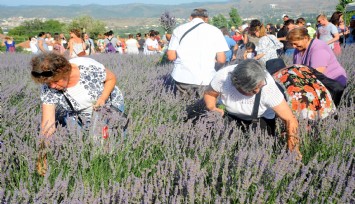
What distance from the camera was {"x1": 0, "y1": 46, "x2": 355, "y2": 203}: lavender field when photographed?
65.2 inches

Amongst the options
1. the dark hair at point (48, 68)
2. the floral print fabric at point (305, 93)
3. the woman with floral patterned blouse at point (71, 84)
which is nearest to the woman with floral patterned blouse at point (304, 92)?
the floral print fabric at point (305, 93)

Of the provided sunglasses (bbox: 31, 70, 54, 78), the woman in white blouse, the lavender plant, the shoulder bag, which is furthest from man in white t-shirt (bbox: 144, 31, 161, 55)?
sunglasses (bbox: 31, 70, 54, 78)

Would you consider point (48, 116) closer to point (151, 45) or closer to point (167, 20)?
point (167, 20)

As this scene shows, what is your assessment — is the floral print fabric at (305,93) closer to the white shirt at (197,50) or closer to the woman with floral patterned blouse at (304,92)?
the woman with floral patterned blouse at (304,92)

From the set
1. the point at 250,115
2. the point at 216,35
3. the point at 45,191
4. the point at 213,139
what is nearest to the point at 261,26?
the point at 216,35

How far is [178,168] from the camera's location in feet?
6.85

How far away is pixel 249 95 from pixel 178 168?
91 centimetres

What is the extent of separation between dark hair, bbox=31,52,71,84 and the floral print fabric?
1472 mm

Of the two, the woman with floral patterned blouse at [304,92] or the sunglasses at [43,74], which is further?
the woman with floral patterned blouse at [304,92]

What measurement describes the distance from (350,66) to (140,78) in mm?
2523

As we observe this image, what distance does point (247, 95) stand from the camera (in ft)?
9.14

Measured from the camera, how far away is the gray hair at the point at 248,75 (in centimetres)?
246

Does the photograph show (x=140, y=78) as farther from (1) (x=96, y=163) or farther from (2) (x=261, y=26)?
(1) (x=96, y=163)

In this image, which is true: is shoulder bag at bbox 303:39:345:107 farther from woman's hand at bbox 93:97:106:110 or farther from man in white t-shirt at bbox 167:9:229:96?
woman's hand at bbox 93:97:106:110
